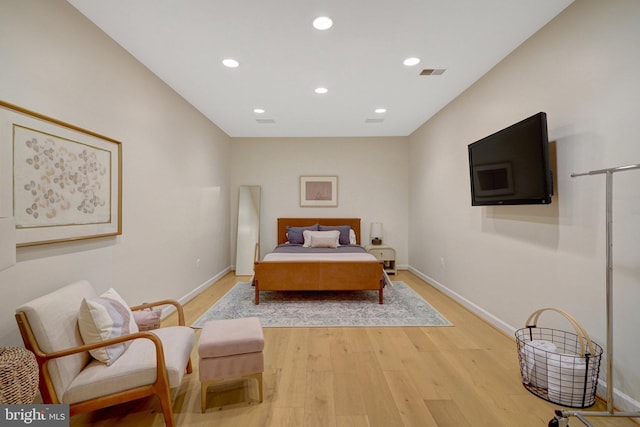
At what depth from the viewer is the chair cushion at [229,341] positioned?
1.81 meters

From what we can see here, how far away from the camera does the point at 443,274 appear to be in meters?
4.21

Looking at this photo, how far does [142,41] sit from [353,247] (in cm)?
393

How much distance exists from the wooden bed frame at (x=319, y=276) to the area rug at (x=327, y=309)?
0.68 feet

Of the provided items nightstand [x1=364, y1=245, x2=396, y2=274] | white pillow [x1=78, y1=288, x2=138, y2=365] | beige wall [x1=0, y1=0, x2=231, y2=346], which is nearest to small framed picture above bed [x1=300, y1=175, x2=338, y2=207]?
nightstand [x1=364, y1=245, x2=396, y2=274]

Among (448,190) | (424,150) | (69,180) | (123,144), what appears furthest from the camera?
(424,150)

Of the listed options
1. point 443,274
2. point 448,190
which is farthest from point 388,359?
point 448,190

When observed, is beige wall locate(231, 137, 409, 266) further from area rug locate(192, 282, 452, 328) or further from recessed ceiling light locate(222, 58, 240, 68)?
recessed ceiling light locate(222, 58, 240, 68)

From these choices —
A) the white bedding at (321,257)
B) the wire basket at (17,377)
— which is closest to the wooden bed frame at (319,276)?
the white bedding at (321,257)

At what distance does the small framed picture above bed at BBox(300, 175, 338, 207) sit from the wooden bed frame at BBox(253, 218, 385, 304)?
7.27 feet

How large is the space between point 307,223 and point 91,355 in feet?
13.8

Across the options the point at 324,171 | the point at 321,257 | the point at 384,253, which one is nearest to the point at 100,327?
the point at 321,257

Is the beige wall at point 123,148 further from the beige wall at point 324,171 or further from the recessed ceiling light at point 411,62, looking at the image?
the recessed ceiling light at point 411,62

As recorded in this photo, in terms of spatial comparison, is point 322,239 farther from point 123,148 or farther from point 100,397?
point 100,397

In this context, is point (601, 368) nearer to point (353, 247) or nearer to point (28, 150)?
point (353, 247)
